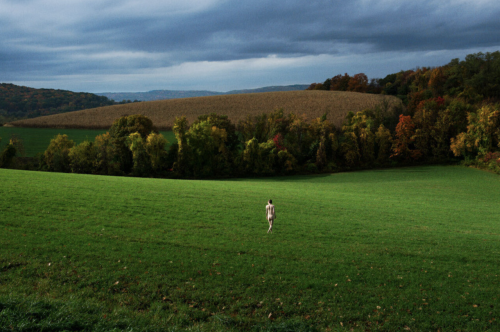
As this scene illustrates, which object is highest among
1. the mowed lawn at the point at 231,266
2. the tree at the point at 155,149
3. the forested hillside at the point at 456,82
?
the forested hillside at the point at 456,82

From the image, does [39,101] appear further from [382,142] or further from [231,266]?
[231,266]

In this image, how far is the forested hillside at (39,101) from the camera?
11375 cm

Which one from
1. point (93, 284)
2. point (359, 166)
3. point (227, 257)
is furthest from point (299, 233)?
point (359, 166)

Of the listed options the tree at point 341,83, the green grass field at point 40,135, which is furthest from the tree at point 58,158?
the tree at point 341,83

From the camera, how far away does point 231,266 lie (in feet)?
39.9

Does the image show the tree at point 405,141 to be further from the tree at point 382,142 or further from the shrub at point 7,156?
the shrub at point 7,156

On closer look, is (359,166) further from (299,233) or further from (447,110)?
(299,233)

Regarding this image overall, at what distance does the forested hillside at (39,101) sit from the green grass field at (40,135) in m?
25.7

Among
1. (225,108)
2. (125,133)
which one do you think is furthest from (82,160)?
(225,108)

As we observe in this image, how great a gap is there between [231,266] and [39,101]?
489ft

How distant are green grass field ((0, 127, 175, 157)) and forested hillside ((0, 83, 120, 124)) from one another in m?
25.7

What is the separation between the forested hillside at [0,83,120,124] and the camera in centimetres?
11375

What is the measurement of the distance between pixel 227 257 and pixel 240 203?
37.7 feet

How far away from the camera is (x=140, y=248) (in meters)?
13.5
